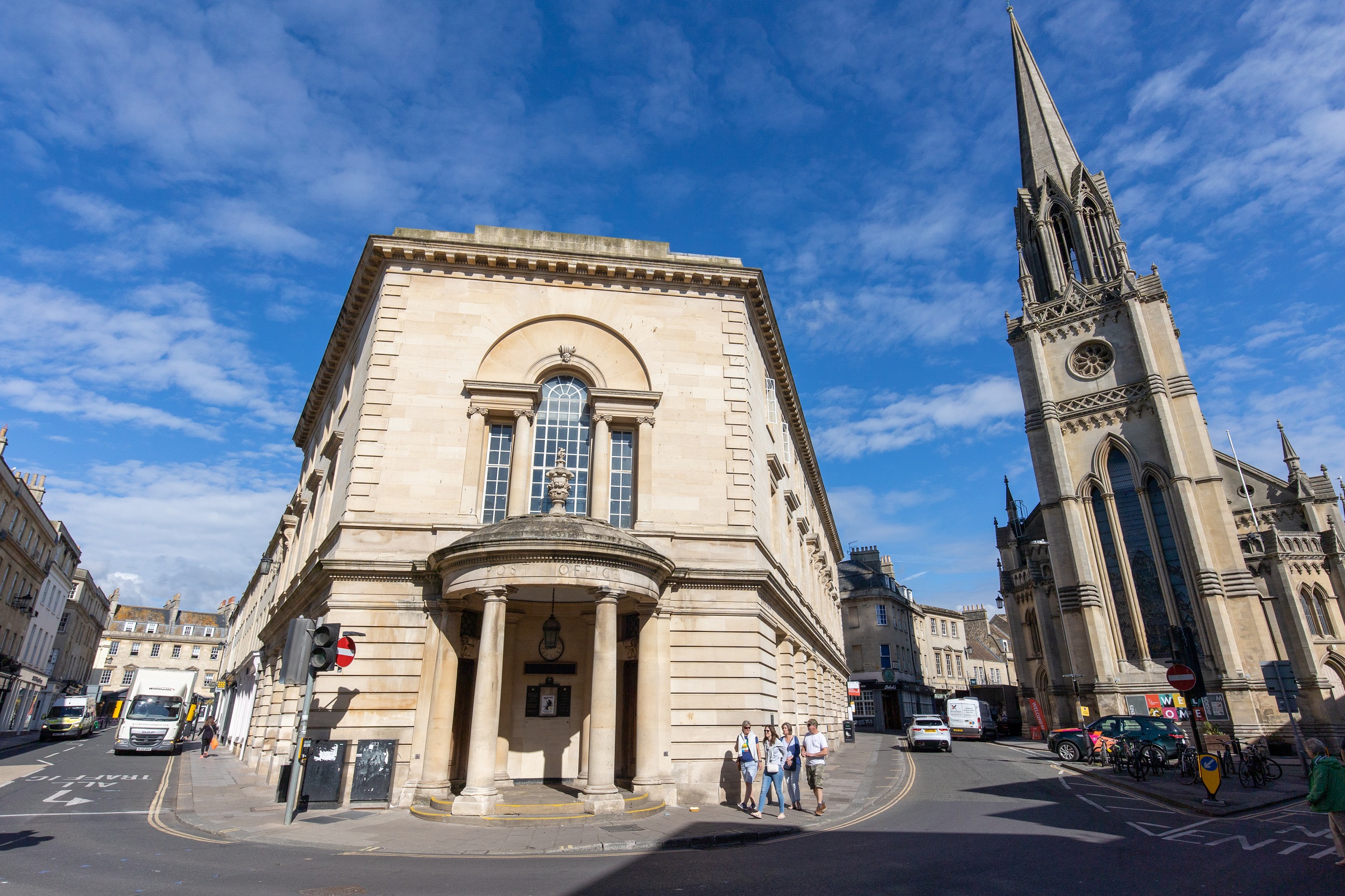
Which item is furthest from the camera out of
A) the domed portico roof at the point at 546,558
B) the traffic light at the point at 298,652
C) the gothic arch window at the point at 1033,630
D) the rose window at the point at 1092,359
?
the gothic arch window at the point at 1033,630

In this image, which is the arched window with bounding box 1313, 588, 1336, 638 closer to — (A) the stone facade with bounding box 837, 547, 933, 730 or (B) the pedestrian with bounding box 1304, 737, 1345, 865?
(A) the stone facade with bounding box 837, 547, 933, 730

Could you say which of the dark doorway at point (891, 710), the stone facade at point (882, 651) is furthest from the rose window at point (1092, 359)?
the dark doorway at point (891, 710)

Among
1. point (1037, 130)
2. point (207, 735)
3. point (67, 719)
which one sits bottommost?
point (207, 735)

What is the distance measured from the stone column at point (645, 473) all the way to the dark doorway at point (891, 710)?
159 feet

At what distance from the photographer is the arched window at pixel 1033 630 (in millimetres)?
48375

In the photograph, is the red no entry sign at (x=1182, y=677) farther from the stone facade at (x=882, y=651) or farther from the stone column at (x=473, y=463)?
the stone facade at (x=882, y=651)

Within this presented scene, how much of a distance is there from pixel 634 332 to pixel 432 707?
10.2 metres

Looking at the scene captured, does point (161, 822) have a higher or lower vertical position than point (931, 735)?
lower

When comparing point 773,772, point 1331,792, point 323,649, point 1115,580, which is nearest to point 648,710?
point 773,772

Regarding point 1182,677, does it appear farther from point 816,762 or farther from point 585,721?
point 585,721

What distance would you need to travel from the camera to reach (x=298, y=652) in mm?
12203

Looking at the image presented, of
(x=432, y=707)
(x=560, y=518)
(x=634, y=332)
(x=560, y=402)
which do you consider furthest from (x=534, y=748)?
(x=634, y=332)

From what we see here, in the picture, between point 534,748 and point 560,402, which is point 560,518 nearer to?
point 560,402

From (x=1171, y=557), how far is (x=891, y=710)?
26712mm
